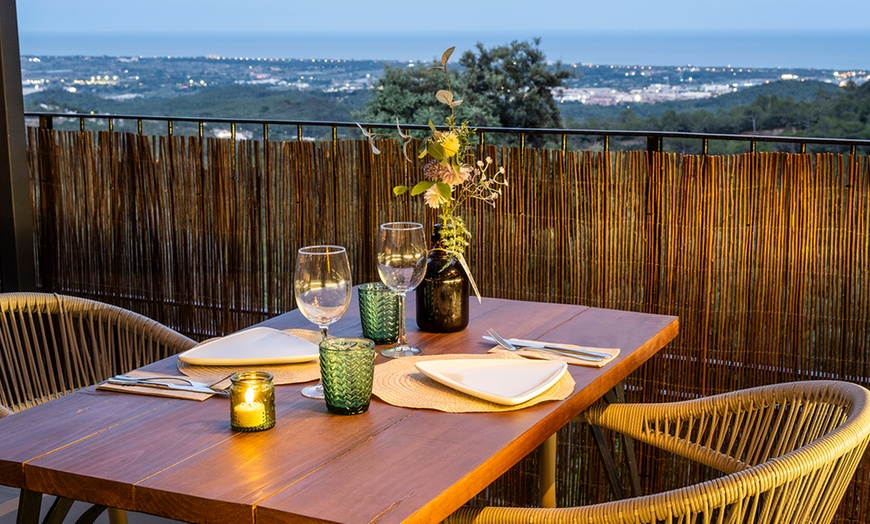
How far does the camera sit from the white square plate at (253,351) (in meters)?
1.87

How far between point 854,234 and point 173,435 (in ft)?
6.86

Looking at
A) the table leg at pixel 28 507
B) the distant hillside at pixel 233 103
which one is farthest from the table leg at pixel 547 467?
the distant hillside at pixel 233 103

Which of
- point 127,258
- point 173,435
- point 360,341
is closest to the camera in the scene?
point 173,435

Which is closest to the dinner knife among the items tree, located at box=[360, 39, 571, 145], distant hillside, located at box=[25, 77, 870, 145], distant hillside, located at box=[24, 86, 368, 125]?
distant hillside, located at box=[25, 77, 870, 145]

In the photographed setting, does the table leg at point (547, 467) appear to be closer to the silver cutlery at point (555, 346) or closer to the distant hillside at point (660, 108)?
the silver cutlery at point (555, 346)

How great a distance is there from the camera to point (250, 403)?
1.54m

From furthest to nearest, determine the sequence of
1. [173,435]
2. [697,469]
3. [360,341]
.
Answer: [697,469]
[360,341]
[173,435]

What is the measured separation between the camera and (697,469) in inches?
122

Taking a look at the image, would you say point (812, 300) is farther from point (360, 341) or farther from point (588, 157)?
point (360, 341)

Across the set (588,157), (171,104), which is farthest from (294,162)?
(171,104)

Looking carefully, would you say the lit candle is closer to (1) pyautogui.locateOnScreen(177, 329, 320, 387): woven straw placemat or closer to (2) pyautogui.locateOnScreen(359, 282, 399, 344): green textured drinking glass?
(1) pyautogui.locateOnScreen(177, 329, 320, 387): woven straw placemat

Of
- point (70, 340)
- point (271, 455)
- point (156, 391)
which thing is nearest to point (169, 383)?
point (156, 391)

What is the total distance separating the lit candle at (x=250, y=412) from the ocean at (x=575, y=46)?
1464cm

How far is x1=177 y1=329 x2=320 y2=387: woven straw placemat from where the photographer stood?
1791 millimetres
